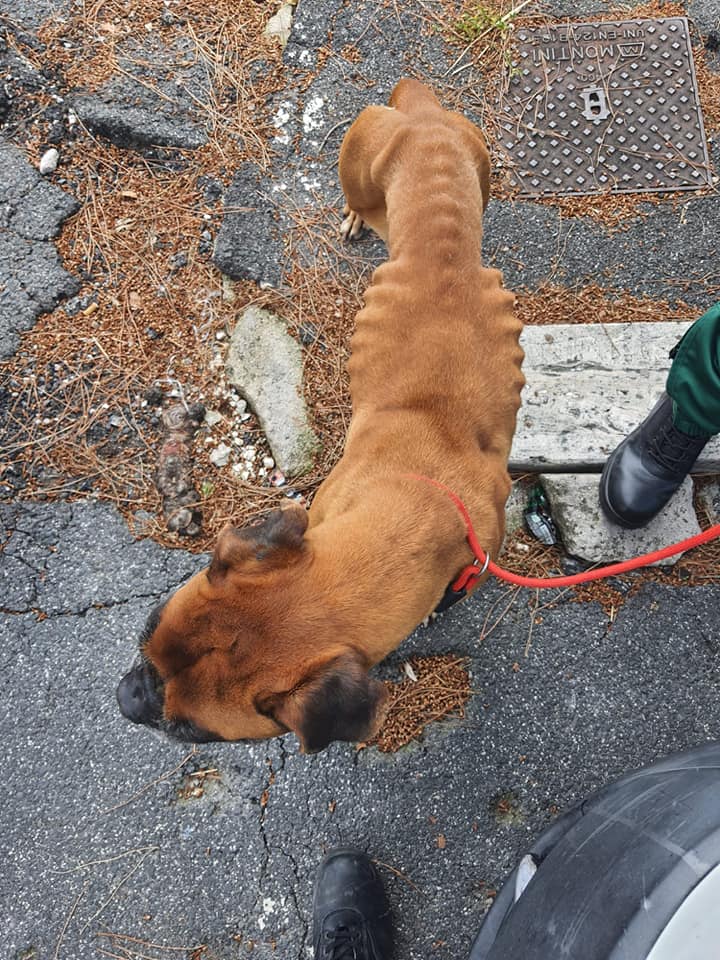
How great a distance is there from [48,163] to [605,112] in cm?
299

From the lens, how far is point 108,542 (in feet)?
9.58

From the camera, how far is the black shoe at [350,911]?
243cm

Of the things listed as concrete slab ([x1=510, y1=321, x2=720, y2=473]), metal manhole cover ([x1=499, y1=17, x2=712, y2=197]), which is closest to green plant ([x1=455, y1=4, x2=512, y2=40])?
metal manhole cover ([x1=499, y1=17, x2=712, y2=197])

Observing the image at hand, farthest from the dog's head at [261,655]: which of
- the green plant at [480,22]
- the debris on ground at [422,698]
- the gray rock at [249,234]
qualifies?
A: the green plant at [480,22]

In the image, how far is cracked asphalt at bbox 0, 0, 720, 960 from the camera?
8.33 feet

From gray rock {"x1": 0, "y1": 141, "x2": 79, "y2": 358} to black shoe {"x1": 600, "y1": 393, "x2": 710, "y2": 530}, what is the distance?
2.78 metres

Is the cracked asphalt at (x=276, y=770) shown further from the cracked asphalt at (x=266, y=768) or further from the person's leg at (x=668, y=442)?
the person's leg at (x=668, y=442)

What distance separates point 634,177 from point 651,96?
0.50 metres

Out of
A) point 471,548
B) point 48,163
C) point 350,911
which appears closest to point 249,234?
point 48,163

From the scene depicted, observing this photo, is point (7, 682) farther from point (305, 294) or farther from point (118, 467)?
point (305, 294)

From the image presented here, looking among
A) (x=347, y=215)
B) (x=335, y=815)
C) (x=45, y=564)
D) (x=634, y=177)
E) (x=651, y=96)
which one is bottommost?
(x=335, y=815)

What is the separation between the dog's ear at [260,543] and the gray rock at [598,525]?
1.60 meters

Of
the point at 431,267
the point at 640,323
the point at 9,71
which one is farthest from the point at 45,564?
the point at 640,323

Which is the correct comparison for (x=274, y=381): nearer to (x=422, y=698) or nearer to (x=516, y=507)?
(x=516, y=507)
